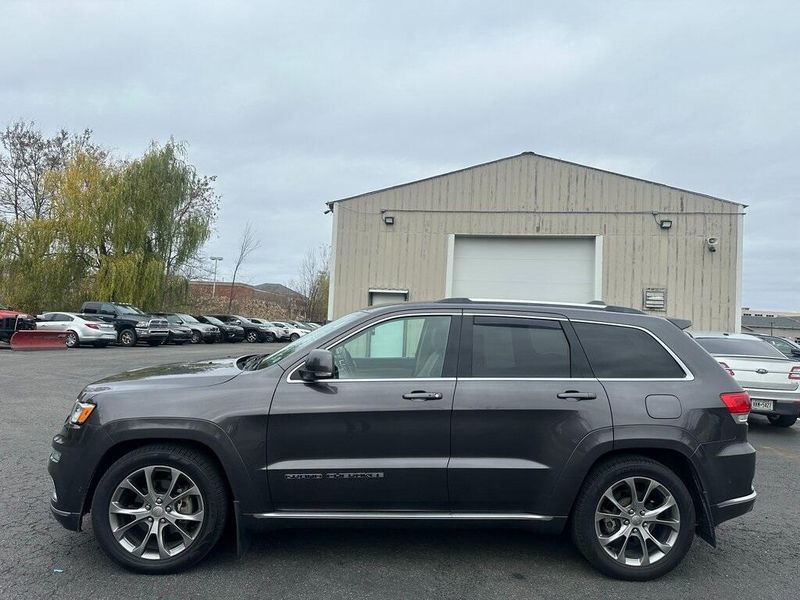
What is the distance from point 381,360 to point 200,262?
33331 millimetres

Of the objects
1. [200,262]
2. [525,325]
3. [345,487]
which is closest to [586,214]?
[525,325]

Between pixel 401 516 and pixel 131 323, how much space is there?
73.8 ft

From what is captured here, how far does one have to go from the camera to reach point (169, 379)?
11.6 ft

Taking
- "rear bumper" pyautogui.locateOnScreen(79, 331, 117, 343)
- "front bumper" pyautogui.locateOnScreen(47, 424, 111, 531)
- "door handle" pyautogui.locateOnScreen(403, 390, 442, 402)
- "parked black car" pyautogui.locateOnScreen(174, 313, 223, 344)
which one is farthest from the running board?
"parked black car" pyautogui.locateOnScreen(174, 313, 223, 344)

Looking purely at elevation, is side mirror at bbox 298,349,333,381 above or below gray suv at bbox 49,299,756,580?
above

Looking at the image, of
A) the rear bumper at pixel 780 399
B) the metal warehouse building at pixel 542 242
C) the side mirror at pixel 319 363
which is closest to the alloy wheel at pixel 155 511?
the side mirror at pixel 319 363

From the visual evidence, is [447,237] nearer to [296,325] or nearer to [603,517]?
[603,517]

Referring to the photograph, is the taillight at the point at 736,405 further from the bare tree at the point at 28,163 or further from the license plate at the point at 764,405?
the bare tree at the point at 28,163

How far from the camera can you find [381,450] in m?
3.40

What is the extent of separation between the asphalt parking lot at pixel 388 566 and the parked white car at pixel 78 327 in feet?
60.0

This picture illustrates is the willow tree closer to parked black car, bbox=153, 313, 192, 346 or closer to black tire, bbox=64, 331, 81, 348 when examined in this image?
parked black car, bbox=153, 313, 192, 346

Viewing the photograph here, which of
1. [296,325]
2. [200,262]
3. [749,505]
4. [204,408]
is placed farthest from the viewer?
[296,325]

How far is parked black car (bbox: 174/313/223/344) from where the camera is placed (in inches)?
1121

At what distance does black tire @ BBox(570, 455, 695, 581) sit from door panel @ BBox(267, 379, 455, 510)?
2.86ft
